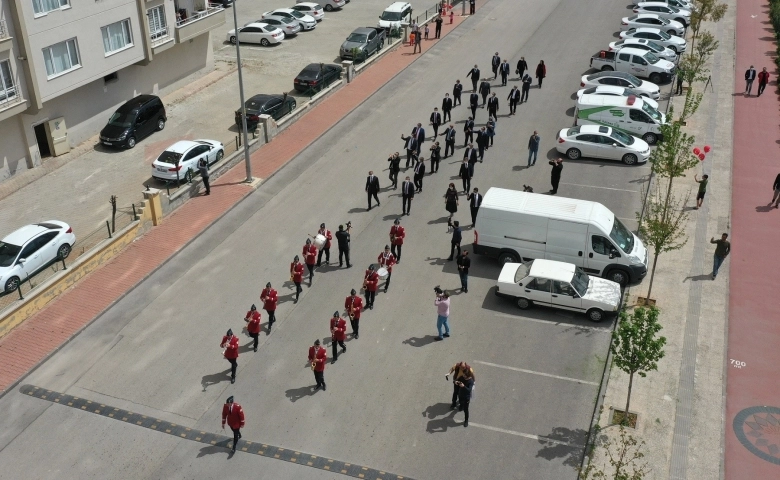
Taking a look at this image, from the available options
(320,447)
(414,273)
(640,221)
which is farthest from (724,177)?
(320,447)

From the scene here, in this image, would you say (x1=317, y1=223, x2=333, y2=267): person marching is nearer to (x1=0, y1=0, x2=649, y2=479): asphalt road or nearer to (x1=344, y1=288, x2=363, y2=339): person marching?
(x1=0, y1=0, x2=649, y2=479): asphalt road

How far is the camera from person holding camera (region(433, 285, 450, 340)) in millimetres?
19609

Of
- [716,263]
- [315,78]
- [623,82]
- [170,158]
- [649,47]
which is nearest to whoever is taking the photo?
[716,263]

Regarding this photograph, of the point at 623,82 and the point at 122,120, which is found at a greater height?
the point at 623,82

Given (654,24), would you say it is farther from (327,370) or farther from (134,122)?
(327,370)

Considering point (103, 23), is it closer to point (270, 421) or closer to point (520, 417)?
point (270, 421)

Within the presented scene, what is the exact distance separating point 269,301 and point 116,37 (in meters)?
18.9

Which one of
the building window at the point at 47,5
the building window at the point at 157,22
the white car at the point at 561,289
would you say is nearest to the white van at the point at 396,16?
the building window at the point at 157,22

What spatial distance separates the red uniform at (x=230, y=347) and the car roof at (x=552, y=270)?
813 centimetres

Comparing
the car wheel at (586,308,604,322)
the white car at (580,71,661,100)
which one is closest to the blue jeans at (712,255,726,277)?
the car wheel at (586,308,604,322)

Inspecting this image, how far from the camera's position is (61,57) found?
1209 inches

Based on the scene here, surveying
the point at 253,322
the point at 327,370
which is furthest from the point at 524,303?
the point at 253,322

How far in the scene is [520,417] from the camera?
58.3ft

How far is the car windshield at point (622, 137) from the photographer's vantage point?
100 ft
